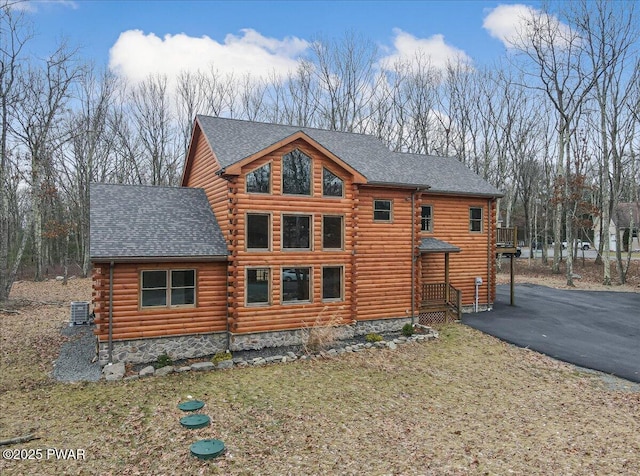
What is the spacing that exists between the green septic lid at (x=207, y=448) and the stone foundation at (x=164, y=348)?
5509 millimetres

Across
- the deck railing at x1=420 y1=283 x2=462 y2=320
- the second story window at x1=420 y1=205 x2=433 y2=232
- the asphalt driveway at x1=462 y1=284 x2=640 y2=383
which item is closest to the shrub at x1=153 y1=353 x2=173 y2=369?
the deck railing at x1=420 y1=283 x2=462 y2=320

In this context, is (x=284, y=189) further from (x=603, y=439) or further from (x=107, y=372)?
(x=603, y=439)

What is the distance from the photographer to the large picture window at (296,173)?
43.5ft

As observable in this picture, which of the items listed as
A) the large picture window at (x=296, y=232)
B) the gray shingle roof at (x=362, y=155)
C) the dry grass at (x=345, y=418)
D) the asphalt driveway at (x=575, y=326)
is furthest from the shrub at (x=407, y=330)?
the gray shingle roof at (x=362, y=155)

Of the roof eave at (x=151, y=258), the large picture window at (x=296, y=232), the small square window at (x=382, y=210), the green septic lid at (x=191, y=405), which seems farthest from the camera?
the small square window at (x=382, y=210)

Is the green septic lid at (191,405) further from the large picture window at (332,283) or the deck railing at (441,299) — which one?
the deck railing at (441,299)

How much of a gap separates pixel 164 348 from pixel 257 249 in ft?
13.1

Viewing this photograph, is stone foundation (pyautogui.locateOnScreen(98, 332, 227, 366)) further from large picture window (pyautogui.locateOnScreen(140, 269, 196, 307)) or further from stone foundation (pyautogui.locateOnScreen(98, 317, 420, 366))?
large picture window (pyautogui.locateOnScreen(140, 269, 196, 307))

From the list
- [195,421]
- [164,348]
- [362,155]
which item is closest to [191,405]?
[195,421]

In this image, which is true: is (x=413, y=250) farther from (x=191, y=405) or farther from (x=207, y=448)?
(x=207, y=448)

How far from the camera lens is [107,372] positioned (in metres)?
10.5

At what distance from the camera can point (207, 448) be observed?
670 cm

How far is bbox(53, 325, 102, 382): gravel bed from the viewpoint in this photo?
10.4 metres

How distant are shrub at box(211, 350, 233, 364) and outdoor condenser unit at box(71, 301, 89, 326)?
7126mm
